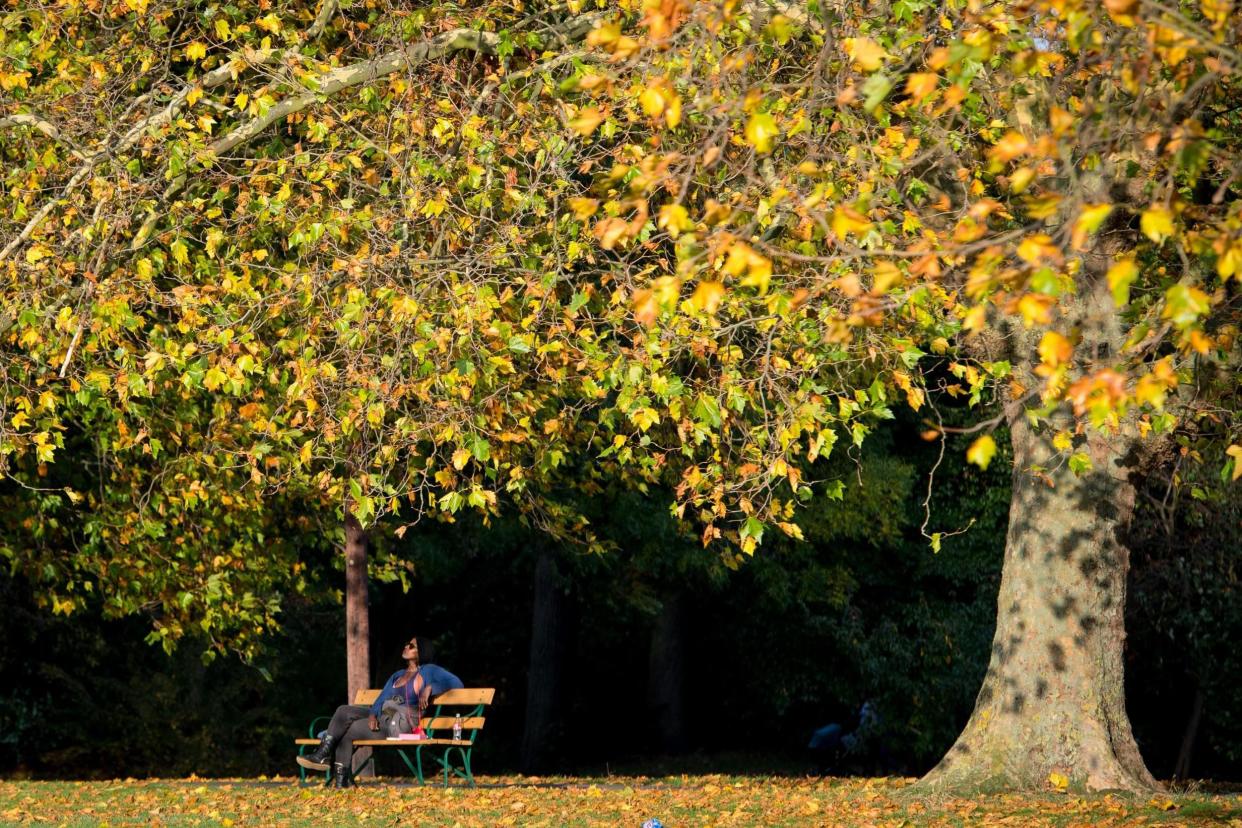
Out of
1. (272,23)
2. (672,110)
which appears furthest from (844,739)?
(672,110)

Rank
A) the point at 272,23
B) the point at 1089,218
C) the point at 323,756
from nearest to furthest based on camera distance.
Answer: the point at 1089,218 < the point at 272,23 < the point at 323,756

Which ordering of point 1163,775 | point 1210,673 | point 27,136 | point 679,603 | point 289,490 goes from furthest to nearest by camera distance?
point 679,603, point 1163,775, point 1210,673, point 289,490, point 27,136

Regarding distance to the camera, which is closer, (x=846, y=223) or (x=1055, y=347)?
(x=1055, y=347)

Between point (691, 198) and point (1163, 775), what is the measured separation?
60.2 feet

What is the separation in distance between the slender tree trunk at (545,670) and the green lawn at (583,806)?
1322cm

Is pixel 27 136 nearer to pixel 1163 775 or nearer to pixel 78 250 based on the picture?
pixel 78 250

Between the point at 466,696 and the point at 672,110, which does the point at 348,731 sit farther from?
the point at 672,110

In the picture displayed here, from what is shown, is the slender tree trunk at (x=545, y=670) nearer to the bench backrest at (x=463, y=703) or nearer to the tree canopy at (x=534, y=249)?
the bench backrest at (x=463, y=703)

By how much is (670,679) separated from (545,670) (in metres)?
2.85

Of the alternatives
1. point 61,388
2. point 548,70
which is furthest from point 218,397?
point 548,70

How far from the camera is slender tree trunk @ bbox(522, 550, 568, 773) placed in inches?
1123

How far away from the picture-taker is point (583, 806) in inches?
490

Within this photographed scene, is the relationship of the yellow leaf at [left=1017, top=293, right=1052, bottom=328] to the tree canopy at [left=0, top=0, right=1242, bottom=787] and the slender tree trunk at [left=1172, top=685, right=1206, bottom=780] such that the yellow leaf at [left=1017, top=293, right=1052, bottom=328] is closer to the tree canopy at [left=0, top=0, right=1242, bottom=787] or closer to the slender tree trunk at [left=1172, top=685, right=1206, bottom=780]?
the tree canopy at [left=0, top=0, right=1242, bottom=787]

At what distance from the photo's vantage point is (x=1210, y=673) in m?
23.1
